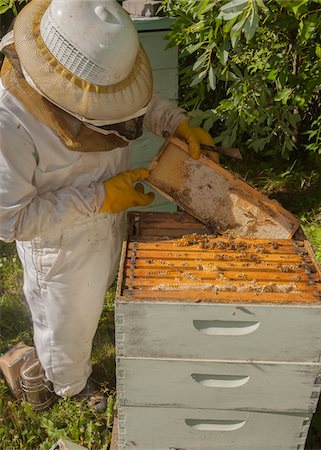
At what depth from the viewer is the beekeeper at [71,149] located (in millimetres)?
1736

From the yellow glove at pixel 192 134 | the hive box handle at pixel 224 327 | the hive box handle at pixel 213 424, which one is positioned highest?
the yellow glove at pixel 192 134

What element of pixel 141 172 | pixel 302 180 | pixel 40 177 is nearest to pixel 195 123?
pixel 141 172

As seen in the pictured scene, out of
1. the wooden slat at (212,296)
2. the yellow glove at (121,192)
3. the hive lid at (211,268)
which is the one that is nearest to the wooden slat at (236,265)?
the hive lid at (211,268)

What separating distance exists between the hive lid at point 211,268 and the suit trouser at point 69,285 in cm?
20

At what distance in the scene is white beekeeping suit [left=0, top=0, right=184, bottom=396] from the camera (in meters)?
1.74

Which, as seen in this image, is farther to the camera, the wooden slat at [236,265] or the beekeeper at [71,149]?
the wooden slat at [236,265]

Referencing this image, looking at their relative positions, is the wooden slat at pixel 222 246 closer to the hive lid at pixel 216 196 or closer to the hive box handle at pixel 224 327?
the hive lid at pixel 216 196

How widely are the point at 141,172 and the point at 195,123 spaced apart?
1.27 feet

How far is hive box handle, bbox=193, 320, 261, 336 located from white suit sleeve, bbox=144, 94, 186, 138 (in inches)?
40.3

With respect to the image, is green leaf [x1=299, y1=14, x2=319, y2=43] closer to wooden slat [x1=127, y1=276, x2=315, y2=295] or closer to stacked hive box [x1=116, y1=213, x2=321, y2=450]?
stacked hive box [x1=116, y1=213, x2=321, y2=450]

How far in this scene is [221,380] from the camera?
6.16ft

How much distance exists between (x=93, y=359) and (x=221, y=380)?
1311 mm

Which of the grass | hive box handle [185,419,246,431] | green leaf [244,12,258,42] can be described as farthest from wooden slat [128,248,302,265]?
the grass

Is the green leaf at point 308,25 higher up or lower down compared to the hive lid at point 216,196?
higher up
